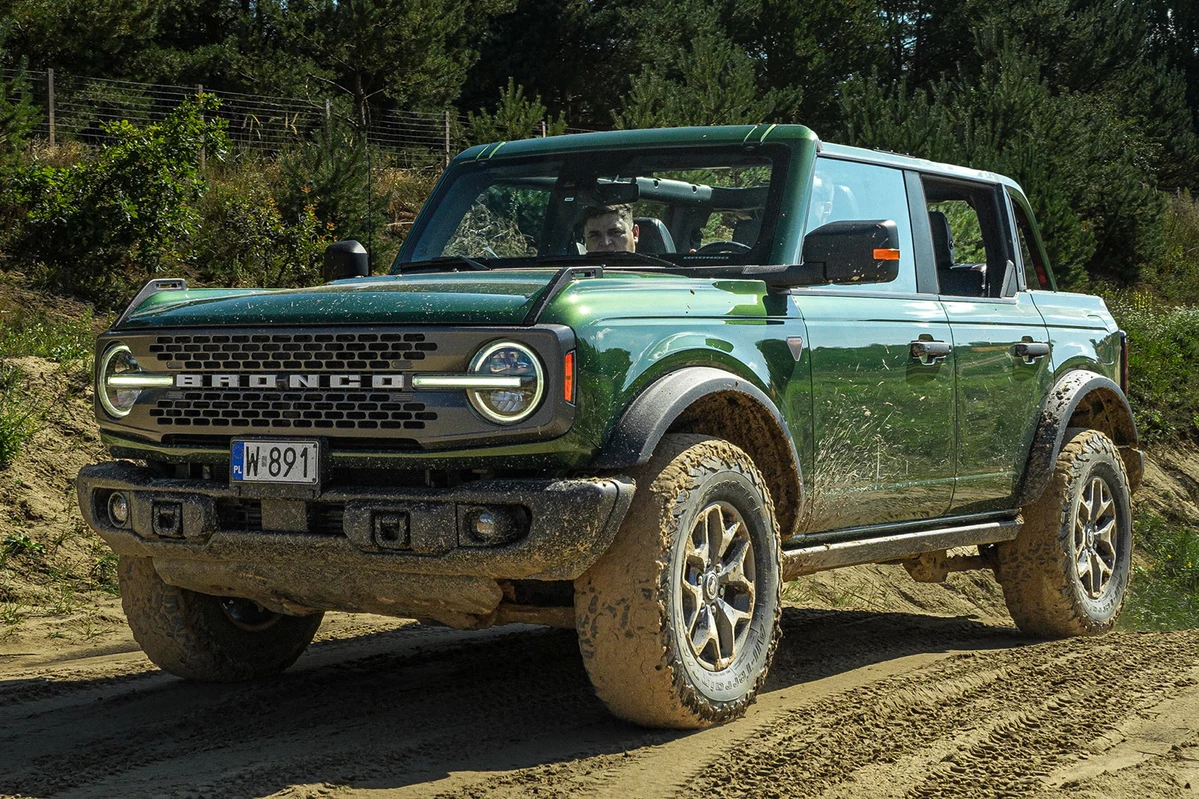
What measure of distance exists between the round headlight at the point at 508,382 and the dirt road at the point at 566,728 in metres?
1.03

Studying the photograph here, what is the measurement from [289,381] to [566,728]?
1.44 metres

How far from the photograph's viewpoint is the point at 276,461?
434 centimetres

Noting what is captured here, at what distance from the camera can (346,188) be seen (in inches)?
696

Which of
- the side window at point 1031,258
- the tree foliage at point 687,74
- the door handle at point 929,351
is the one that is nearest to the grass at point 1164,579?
the side window at point 1031,258

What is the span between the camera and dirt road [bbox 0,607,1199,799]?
13.2 ft

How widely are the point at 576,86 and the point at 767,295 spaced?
31.9 meters

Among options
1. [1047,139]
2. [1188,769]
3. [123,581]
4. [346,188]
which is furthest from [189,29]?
[1188,769]

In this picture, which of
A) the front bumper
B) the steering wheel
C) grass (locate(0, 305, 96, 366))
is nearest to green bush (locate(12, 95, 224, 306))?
grass (locate(0, 305, 96, 366))

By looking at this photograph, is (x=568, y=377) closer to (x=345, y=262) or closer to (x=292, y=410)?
(x=292, y=410)

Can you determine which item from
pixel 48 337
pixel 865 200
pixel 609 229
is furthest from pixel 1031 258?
pixel 48 337

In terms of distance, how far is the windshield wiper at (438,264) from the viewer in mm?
5688

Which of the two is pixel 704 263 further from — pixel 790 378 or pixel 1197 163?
pixel 1197 163

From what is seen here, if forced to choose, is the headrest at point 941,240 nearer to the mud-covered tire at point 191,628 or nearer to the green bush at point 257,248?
the mud-covered tire at point 191,628

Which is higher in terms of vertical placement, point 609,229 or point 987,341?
point 609,229
